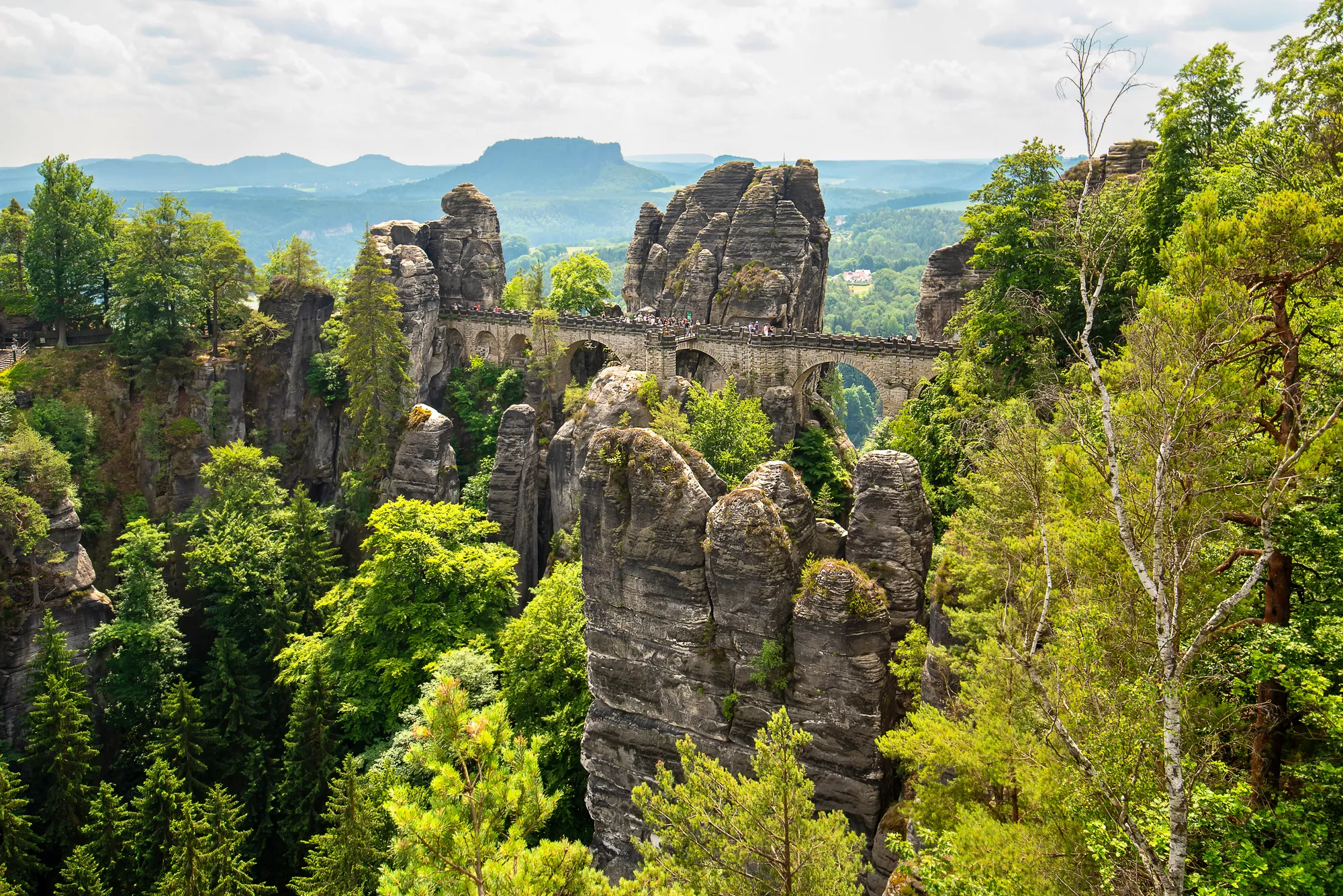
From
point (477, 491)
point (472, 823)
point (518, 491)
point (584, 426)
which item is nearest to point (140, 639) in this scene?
point (477, 491)

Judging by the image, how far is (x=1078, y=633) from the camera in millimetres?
11602

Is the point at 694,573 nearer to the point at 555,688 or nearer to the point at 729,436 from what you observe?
the point at 555,688

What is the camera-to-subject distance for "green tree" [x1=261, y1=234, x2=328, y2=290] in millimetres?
51531

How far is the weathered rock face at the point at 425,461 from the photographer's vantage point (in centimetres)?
4116

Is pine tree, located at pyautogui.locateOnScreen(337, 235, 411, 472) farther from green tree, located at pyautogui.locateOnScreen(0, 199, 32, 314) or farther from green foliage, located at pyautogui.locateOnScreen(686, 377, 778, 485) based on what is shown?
green foliage, located at pyautogui.locateOnScreen(686, 377, 778, 485)

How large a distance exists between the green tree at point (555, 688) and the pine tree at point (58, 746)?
15.6 meters

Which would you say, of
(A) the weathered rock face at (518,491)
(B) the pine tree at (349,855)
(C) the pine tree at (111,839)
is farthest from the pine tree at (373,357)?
(B) the pine tree at (349,855)

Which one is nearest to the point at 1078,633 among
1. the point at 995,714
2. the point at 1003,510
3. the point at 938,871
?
the point at 995,714

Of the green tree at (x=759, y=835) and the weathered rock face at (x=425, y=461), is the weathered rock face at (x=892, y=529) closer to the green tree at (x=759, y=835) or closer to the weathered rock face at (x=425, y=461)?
the green tree at (x=759, y=835)

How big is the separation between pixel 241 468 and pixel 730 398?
83.7ft

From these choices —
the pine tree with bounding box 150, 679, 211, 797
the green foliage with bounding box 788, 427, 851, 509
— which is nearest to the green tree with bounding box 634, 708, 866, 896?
the green foliage with bounding box 788, 427, 851, 509

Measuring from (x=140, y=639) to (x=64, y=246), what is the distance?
27.5 m

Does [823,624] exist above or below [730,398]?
below

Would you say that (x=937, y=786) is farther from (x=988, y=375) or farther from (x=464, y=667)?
(x=988, y=375)
